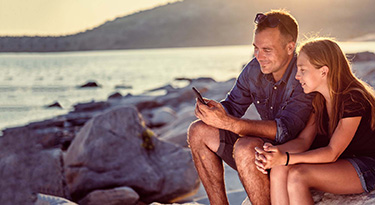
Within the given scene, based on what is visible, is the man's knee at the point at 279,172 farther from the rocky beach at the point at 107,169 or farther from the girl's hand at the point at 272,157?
the rocky beach at the point at 107,169

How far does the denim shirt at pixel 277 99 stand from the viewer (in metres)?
3.47

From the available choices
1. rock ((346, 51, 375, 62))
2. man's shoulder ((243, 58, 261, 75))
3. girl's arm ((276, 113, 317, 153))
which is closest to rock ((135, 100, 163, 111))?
rock ((346, 51, 375, 62))

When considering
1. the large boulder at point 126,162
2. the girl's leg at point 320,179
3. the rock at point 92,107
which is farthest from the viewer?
the rock at point 92,107

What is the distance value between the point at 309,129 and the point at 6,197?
3441 millimetres

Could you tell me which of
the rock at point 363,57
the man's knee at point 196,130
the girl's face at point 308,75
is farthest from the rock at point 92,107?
the girl's face at point 308,75

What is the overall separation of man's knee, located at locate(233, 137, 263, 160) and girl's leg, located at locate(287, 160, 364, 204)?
0.30m

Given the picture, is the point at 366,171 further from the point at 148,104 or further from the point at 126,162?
the point at 148,104

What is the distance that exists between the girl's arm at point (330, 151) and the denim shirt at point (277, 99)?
1.28ft

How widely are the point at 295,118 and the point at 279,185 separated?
1.94 ft

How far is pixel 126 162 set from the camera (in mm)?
6723

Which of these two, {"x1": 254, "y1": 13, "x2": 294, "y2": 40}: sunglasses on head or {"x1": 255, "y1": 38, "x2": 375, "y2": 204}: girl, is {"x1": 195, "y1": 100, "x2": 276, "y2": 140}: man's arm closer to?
{"x1": 255, "y1": 38, "x2": 375, "y2": 204}: girl

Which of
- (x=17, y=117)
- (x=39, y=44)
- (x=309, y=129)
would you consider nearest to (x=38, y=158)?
(x=309, y=129)

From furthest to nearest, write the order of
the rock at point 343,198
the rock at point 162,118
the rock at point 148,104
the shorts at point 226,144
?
the rock at point 148,104 < the rock at point 162,118 < the shorts at point 226,144 < the rock at point 343,198

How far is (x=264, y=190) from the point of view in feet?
10.6
